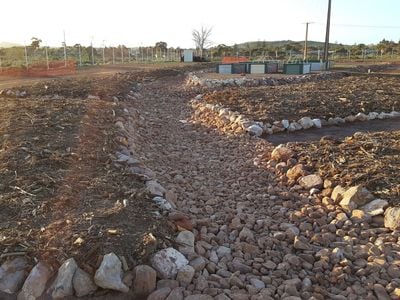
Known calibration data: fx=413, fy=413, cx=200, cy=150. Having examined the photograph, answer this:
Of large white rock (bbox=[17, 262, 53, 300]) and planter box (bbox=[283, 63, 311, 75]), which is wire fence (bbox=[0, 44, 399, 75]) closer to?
Answer: planter box (bbox=[283, 63, 311, 75])

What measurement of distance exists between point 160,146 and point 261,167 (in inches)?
87.4

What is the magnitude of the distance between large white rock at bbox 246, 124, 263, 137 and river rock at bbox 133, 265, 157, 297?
17.7 feet

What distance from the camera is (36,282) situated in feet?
9.81

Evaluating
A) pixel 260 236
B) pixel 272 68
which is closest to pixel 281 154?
pixel 260 236

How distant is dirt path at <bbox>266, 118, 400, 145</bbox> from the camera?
7.77 m

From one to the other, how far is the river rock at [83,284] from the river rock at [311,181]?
10.4 feet

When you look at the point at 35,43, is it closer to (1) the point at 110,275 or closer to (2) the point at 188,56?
(2) the point at 188,56

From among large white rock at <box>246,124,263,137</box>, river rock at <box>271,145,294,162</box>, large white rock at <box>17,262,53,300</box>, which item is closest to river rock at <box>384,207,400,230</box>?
river rock at <box>271,145,294,162</box>

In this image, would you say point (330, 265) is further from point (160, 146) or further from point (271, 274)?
point (160, 146)

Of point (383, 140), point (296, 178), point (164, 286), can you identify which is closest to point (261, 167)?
point (296, 178)

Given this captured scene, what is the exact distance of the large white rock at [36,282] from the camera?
2959 millimetres

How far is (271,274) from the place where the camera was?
11.3 ft

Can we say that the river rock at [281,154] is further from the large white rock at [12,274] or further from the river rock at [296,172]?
the large white rock at [12,274]

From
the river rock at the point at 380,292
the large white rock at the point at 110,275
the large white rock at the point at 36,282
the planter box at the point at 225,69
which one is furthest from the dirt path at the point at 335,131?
the planter box at the point at 225,69
